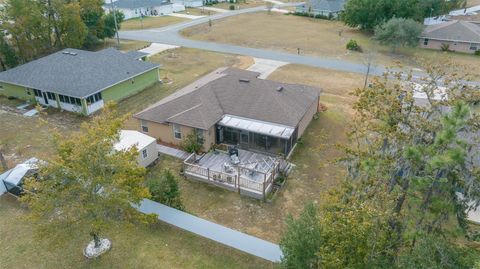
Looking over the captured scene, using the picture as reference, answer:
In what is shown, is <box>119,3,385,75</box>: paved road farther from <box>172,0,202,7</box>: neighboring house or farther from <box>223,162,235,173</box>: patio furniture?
<box>223,162,235,173</box>: patio furniture

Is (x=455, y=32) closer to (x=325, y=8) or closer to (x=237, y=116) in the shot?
(x=325, y=8)

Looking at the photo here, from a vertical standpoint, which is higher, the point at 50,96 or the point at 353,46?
the point at 353,46

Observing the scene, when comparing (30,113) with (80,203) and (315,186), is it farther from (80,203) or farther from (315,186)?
(315,186)

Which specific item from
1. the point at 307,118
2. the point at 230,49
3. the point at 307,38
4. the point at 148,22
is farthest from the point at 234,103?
the point at 148,22

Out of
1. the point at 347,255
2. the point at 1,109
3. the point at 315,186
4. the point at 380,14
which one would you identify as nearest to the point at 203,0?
the point at 380,14

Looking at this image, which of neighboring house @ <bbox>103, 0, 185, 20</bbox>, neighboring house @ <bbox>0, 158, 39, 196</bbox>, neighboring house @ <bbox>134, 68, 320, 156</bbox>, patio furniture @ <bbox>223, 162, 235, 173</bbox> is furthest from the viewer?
neighboring house @ <bbox>103, 0, 185, 20</bbox>

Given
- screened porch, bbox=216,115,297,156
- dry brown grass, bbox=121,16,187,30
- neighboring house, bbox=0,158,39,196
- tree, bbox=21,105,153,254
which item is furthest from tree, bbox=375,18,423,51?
neighboring house, bbox=0,158,39,196

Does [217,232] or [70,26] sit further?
[70,26]
